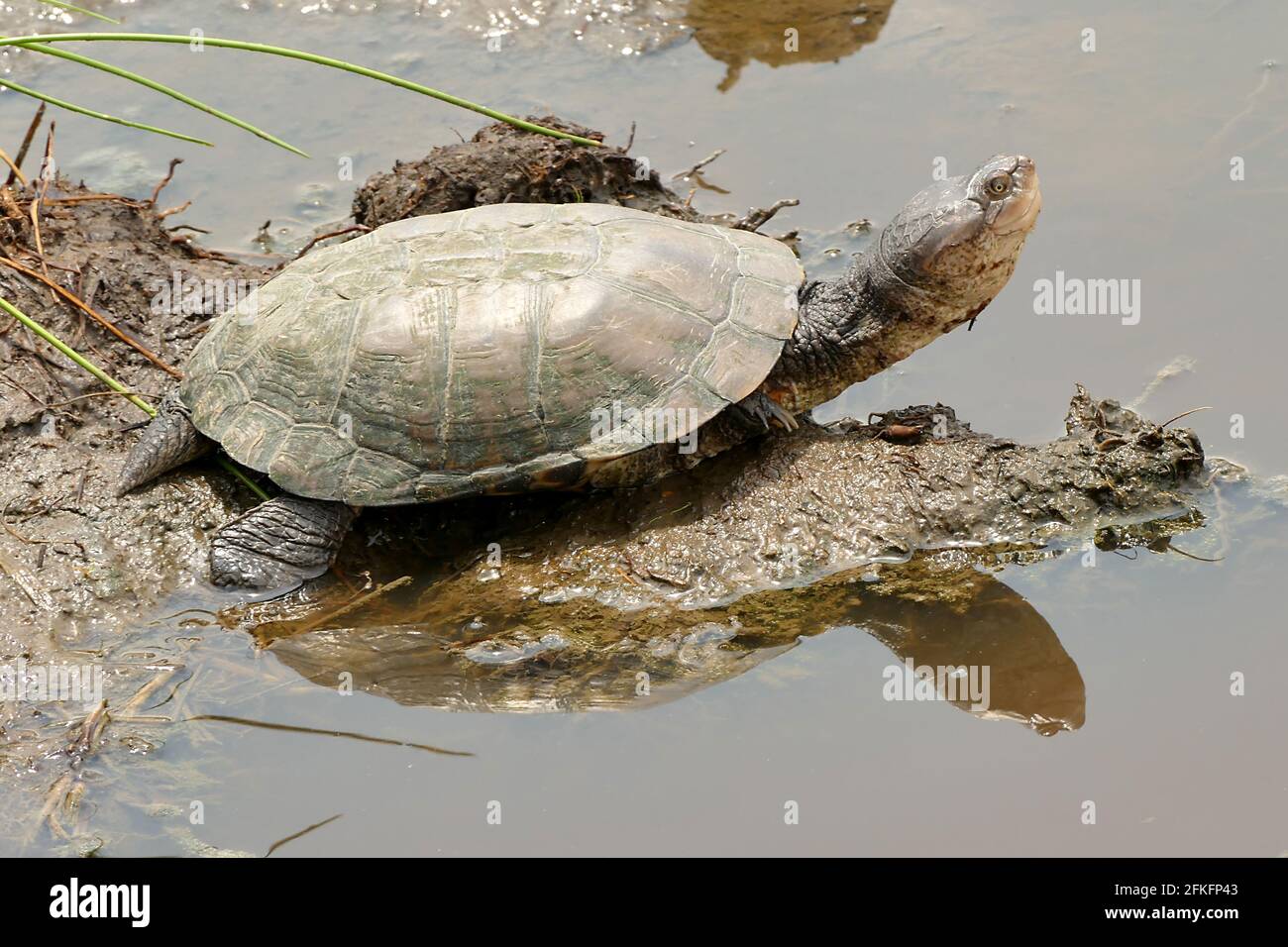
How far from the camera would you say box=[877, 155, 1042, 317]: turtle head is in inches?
186

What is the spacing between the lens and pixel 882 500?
15.6 feet

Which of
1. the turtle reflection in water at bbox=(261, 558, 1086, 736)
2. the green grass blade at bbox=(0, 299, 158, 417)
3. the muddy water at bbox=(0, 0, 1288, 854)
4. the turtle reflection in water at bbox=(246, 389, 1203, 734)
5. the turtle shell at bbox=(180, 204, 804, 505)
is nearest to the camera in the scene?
the muddy water at bbox=(0, 0, 1288, 854)

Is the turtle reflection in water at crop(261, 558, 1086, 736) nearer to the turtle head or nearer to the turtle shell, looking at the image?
the turtle shell

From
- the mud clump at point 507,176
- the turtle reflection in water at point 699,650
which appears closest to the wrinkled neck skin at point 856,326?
the turtle reflection in water at point 699,650

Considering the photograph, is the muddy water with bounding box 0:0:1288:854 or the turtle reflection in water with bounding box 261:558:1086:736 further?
the turtle reflection in water with bounding box 261:558:1086:736

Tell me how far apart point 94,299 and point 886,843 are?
4377mm

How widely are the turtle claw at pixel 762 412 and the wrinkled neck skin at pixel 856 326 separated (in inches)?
3.1

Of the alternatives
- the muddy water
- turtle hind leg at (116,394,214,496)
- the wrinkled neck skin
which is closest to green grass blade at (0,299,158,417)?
turtle hind leg at (116,394,214,496)

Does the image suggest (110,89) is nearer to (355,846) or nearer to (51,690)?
(51,690)

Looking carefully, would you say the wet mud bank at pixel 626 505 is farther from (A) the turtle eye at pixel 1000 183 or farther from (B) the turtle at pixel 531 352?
(A) the turtle eye at pixel 1000 183

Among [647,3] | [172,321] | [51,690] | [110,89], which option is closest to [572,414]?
[51,690]

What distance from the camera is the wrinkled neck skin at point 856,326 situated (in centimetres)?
498

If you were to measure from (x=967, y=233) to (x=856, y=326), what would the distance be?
560 millimetres

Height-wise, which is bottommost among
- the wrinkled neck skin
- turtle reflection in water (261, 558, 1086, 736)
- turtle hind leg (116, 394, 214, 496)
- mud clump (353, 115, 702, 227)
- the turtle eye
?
turtle reflection in water (261, 558, 1086, 736)
